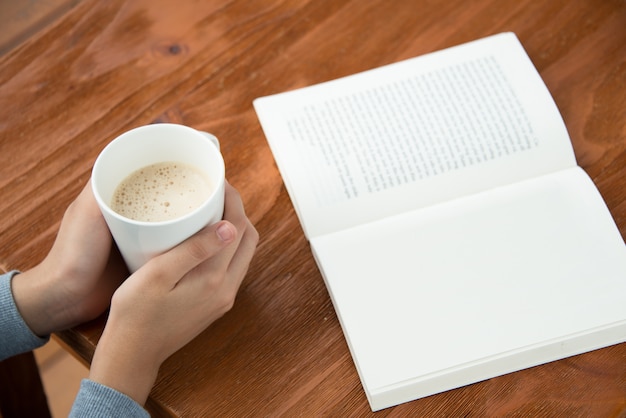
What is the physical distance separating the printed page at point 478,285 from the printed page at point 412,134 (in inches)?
1.0

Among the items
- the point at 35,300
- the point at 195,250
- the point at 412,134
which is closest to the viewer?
the point at 195,250

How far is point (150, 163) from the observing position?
60 cm

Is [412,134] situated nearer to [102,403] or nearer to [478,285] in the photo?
[478,285]

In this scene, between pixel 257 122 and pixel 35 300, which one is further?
pixel 257 122

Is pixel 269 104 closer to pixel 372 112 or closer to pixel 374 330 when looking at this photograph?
pixel 372 112

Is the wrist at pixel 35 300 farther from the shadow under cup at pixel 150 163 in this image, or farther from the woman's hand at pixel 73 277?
the shadow under cup at pixel 150 163

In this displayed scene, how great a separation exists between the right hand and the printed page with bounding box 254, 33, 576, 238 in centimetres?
14

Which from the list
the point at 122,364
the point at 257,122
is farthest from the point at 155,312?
the point at 257,122

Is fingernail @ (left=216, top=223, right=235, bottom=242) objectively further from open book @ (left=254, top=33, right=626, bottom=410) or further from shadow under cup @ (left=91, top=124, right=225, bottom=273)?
open book @ (left=254, top=33, right=626, bottom=410)

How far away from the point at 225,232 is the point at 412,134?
31 cm

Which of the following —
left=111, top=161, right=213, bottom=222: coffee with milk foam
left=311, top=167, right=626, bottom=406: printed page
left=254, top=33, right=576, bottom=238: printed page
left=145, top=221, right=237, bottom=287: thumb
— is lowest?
left=311, top=167, right=626, bottom=406: printed page

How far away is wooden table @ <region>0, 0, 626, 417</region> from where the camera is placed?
2.11 feet

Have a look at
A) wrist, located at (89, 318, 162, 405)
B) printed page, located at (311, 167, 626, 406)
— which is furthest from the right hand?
printed page, located at (311, 167, 626, 406)

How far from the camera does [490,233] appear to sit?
2.35 ft
